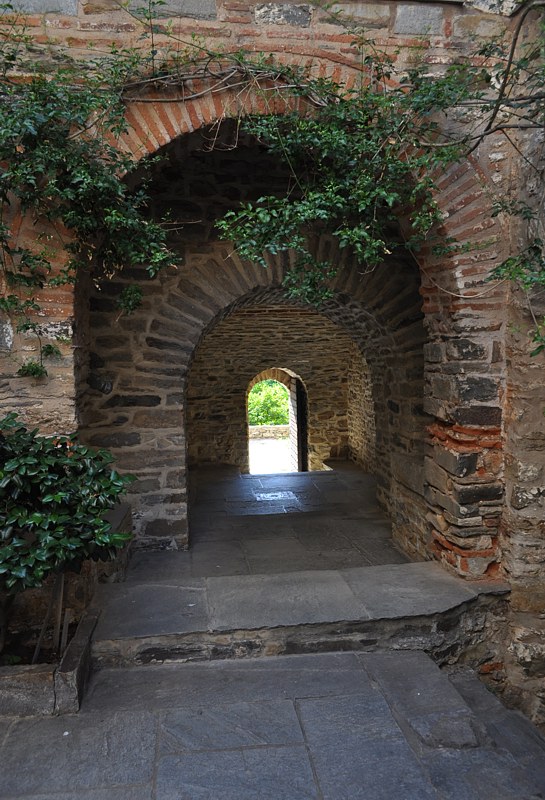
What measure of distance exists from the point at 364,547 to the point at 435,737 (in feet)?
7.51

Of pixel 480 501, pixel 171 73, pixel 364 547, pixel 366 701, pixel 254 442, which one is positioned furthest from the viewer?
pixel 254 442

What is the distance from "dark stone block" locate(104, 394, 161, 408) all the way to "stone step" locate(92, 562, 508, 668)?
4.52 feet

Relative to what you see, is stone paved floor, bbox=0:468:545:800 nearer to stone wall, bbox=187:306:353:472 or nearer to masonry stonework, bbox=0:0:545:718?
masonry stonework, bbox=0:0:545:718

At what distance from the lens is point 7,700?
91.3 inches

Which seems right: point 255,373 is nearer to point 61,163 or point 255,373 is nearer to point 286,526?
point 286,526

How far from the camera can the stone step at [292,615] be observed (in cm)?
279

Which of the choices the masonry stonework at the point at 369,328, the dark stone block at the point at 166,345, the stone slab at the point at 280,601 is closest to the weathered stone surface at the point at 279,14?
the masonry stonework at the point at 369,328

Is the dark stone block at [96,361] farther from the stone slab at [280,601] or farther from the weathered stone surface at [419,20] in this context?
the weathered stone surface at [419,20]

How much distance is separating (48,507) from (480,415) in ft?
8.15

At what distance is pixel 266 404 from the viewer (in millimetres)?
19938

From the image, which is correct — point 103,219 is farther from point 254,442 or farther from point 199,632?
point 254,442

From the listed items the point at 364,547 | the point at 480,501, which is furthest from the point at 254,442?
the point at 480,501

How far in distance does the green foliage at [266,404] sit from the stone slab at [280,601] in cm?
1645

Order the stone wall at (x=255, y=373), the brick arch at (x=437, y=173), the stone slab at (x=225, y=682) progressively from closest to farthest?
1. the stone slab at (x=225, y=682)
2. the brick arch at (x=437, y=173)
3. the stone wall at (x=255, y=373)
